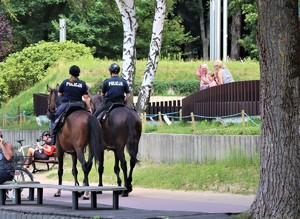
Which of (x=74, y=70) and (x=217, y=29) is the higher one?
(x=217, y=29)

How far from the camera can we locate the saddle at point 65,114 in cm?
2256

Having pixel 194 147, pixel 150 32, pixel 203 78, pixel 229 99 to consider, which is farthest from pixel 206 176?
pixel 150 32

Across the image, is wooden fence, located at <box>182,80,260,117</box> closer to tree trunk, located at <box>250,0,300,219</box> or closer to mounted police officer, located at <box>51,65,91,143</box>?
mounted police officer, located at <box>51,65,91,143</box>

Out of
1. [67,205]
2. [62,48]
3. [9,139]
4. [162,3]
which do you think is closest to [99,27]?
[62,48]

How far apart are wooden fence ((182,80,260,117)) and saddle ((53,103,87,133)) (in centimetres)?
638

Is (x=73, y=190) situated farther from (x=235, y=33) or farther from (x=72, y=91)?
(x=235, y=33)

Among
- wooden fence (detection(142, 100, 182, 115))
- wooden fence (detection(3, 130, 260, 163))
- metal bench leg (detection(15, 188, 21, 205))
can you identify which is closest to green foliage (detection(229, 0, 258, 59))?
wooden fence (detection(142, 100, 182, 115))

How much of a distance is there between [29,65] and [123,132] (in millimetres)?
26276

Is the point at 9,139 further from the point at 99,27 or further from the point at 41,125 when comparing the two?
the point at 99,27

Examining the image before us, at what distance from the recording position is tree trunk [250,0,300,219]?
14.9 metres

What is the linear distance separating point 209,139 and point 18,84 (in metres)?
24.8

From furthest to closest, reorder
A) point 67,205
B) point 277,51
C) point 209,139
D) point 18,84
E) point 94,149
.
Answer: point 18,84, point 209,139, point 94,149, point 67,205, point 277,51

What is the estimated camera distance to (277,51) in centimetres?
1495

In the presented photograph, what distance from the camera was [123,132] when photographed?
75.9 ft
